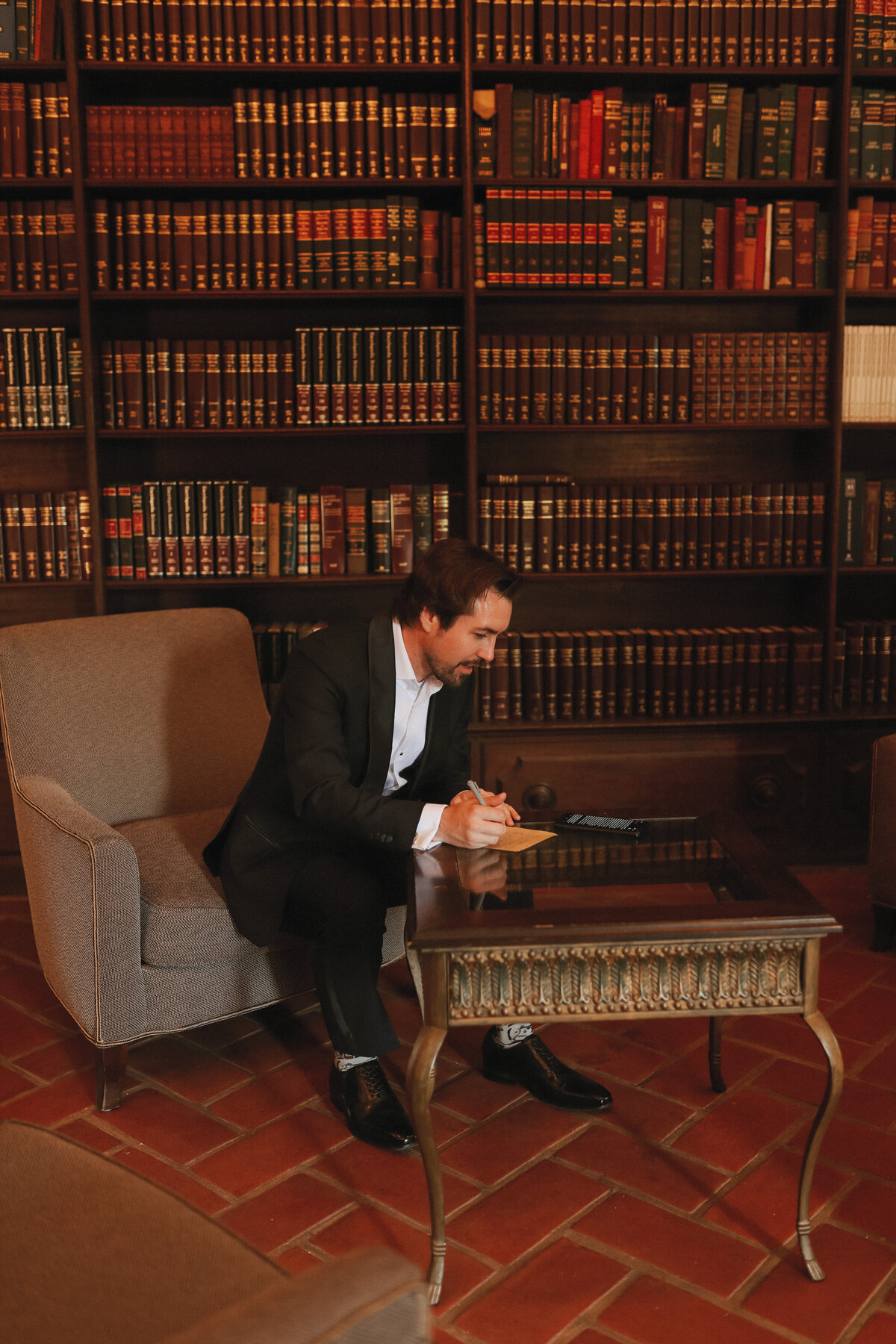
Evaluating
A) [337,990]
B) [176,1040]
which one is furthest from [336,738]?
[176,1040]

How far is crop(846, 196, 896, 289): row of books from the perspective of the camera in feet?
10.8

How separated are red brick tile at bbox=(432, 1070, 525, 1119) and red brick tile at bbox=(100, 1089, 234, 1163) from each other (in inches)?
16.6

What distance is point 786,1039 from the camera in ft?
7.90

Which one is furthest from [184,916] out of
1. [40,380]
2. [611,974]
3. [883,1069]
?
[40,380]

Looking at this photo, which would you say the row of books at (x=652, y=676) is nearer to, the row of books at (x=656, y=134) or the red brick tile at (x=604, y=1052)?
the red brick tile at (x=604, y=1052)

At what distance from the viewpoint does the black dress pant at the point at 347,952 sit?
2.05 metres

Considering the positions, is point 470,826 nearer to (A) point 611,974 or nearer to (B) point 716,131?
(A) point 611,974

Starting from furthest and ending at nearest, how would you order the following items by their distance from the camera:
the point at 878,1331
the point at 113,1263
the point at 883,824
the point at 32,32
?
the point at 32,32, the point at 883,824, the point at 878,1331, the point at 113,1263

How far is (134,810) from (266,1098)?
73 cm

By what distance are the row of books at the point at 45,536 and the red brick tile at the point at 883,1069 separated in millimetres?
2432

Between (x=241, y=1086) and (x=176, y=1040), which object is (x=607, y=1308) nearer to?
(x=241, y=1086)

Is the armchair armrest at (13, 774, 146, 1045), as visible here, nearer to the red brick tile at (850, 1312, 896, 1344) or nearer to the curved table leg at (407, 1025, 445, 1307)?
the curved table leg at (407, 1025, 445, 1307)

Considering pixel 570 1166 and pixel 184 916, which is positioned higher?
pixel 184 916

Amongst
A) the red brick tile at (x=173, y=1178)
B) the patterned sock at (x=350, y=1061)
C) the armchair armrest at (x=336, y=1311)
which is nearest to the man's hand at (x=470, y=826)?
the patterned sock at (x=350, y=1061)
